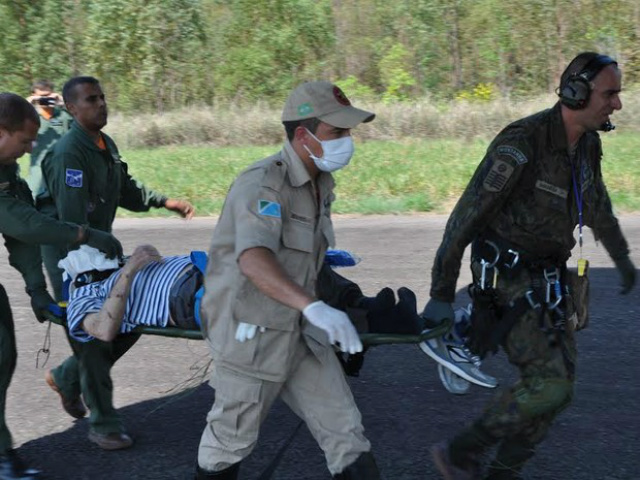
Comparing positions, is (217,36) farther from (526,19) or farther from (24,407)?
(24,407)

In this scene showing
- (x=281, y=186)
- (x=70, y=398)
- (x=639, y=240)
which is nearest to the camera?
(x=281, y=186)

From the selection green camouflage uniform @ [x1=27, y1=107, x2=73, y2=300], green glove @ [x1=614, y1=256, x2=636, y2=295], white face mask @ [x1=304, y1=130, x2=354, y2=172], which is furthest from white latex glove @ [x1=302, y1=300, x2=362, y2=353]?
green camouflage uniform @ [x1=27, y1=107, x2=73, y2=300]

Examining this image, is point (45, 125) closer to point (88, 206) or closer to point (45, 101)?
point (45, 101)

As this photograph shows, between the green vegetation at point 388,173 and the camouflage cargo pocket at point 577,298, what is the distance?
7600 mm

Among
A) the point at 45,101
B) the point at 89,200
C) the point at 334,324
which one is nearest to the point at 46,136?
the point at 45,101

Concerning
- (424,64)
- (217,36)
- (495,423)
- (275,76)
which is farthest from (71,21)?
(495,423)

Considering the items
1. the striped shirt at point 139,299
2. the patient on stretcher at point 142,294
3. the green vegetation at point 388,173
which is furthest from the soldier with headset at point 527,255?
the green vegetation at point 388,173

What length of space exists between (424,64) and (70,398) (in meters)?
28.5

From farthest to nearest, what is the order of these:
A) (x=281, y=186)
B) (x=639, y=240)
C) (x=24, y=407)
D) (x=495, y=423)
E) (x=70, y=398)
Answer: (x=639, y=240), (x=24, y=407), (x=70, y=398), (x=495, y=423), (x=281, y=186)

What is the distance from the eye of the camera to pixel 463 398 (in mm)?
5191

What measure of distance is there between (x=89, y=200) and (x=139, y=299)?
2.44ft

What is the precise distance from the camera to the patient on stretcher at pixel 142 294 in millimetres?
4223

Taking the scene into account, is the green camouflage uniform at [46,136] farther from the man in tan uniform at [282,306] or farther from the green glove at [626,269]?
the green glove at [626,269]

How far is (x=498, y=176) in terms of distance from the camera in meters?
3.67
